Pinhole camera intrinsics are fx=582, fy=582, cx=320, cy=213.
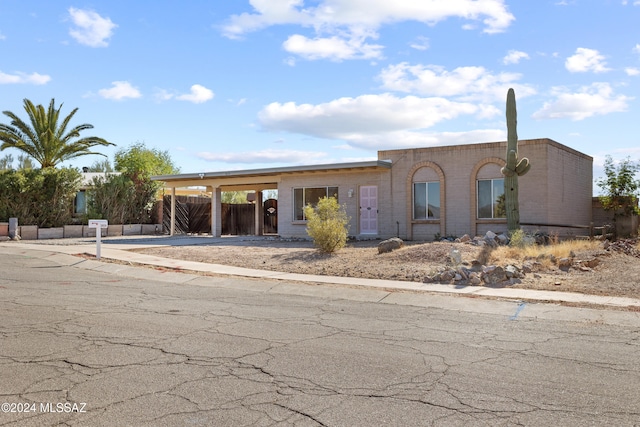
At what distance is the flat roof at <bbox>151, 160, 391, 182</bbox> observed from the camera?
25.3m

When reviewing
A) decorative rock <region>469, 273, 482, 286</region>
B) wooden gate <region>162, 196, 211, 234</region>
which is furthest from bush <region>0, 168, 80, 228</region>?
decorative rock <region>469, 273, 482, 286</region>

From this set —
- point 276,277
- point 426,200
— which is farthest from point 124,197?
point 276,277

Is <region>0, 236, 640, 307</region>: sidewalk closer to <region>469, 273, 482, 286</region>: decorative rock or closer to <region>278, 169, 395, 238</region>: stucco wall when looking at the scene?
<region>469, 273, 482, 286</region>: decorative rock

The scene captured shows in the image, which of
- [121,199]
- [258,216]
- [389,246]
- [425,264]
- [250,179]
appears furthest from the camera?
[258,216]

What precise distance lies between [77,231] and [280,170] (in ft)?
37.8

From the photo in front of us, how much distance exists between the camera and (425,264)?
50.9 ft

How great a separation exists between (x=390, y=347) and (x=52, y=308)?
5.88m

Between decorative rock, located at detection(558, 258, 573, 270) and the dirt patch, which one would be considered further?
decorative rock, located at detection(558, 258, 573, 270)

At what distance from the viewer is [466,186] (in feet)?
78.8

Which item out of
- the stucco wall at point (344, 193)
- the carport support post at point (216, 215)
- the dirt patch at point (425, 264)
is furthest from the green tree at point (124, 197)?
the dirt patch at point (425, 264)

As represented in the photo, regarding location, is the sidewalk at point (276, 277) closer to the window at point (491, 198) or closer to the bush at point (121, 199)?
the bush at point (121, 199)

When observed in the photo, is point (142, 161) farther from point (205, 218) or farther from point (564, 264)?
point (564, 264)

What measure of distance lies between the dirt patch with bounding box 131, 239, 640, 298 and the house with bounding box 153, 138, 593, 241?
15.4 feet

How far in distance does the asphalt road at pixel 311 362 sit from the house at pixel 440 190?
1309 cm
